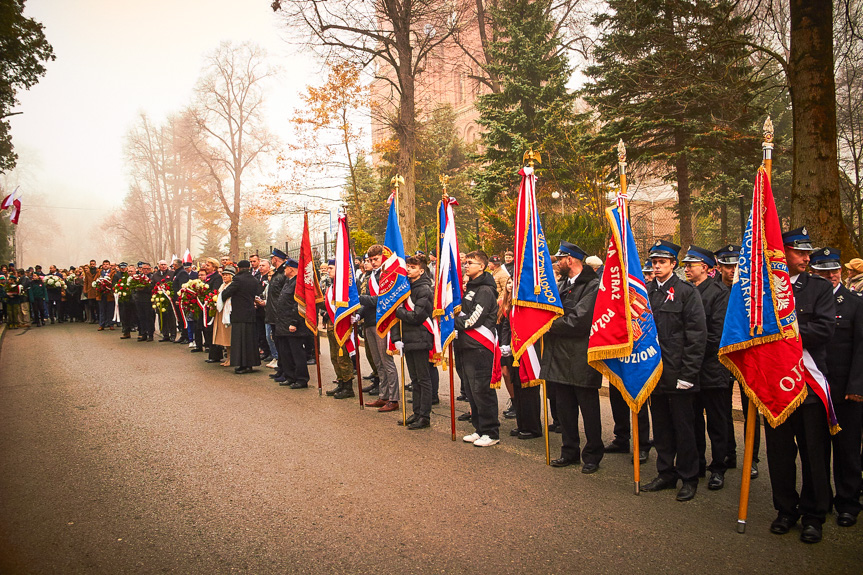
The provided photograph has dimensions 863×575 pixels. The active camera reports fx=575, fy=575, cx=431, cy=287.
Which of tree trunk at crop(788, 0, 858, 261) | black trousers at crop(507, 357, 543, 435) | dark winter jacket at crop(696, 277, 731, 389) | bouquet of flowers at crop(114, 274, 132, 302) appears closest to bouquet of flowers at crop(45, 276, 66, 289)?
bouquet of flowers at crop(114, 274, 132, 302)

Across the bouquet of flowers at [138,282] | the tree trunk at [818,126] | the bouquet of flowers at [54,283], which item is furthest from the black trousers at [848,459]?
the bouquet of flowers at [54,283]

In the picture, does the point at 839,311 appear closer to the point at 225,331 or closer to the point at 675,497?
the point at 675,497

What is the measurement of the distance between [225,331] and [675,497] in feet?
31.4

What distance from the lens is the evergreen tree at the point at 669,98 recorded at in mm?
13453

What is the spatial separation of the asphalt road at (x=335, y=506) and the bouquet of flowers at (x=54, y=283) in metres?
17.7

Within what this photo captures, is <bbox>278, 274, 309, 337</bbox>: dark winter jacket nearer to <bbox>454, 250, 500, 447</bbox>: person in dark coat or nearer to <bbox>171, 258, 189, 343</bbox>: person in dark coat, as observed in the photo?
<bbox>454, 250, 500, 447</bbox>: person in dark coat

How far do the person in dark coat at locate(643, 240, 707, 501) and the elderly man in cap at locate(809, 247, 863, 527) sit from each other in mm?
965

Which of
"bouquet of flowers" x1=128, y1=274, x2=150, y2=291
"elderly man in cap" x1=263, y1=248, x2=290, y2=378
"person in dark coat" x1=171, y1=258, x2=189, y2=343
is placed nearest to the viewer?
"elderly man in cap" x1=263, y1=248, x2=290, y2=378

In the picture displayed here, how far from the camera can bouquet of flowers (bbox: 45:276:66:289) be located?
22.7m

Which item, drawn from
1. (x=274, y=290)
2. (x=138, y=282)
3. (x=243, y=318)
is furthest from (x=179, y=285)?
(x=274, y=290)

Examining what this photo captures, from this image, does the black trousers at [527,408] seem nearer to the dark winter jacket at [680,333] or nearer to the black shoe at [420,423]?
the black shoe at [420,423]

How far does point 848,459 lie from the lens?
14.2ft

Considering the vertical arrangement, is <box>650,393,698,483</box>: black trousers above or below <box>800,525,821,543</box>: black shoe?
above

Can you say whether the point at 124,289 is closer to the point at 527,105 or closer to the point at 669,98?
the point at 527,105
